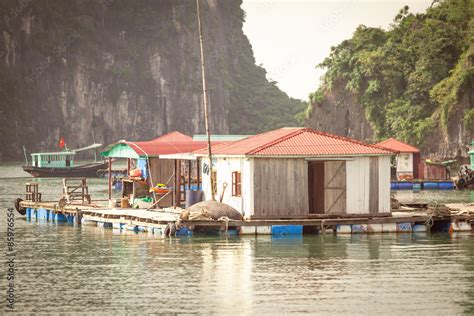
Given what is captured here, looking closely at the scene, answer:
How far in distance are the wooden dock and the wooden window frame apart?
63.8 inches

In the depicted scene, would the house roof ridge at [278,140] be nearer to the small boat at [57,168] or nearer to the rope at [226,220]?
the rope at [226,220]

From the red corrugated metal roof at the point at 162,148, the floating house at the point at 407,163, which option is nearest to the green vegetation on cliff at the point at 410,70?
the floating house at the point at 407,163

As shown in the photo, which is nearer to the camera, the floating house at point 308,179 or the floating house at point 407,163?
the floating house at point 308,179

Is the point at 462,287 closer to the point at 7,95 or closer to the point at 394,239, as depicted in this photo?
the point at 394,239

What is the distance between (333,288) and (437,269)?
15.0 feet

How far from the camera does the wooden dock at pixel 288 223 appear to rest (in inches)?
1533

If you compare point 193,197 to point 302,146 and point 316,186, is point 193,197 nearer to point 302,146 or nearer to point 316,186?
point 302,146

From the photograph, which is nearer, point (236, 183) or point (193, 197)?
point (236, 183)

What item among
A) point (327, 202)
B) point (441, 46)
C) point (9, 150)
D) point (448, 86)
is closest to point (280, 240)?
point (327, 202)

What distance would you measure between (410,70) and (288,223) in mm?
63332

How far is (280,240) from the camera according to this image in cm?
3812

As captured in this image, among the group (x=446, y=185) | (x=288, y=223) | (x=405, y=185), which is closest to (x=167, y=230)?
(x=288, y=223)

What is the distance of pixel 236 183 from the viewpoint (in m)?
40.8

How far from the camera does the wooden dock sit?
128 ft
